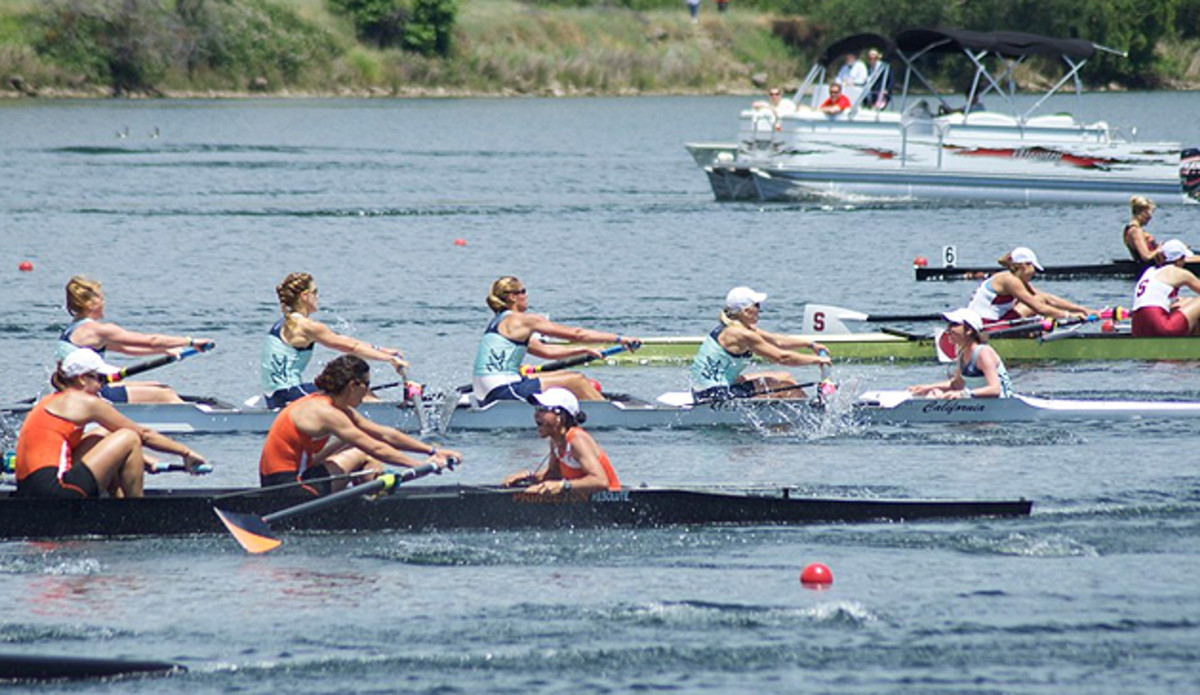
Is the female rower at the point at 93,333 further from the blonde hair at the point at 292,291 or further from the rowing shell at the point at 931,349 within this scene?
the rowing shell at the point at 931,349

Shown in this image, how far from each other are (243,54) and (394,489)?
7070 centimetres

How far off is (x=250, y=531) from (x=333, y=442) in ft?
3.25

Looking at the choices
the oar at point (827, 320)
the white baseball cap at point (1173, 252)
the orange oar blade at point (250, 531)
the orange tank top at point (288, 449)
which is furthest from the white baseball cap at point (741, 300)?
the white baseball cap at point (1173, 252)

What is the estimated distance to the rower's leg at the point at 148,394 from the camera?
1761 cm

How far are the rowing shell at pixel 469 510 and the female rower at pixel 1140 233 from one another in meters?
11.3

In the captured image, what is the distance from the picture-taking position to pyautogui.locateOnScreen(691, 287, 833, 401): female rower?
1734 cm

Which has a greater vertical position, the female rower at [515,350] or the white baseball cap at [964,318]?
the white baseball cap at [964,318]

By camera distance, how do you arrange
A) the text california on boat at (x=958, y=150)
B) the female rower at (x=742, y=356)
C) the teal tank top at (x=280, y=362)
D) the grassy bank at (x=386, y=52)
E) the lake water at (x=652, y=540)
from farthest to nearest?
the grassy bank at (x=386, y=52) → the text california on boat at (x=958, y=150) → the female rower at (x=742, y=356) → the teal tank top at (x=280, y=362) → the lake water at (x=652, y=540)

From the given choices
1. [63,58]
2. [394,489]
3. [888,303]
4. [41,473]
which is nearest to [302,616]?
[394,489]

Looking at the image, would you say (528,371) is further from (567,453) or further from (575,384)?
(567,453)

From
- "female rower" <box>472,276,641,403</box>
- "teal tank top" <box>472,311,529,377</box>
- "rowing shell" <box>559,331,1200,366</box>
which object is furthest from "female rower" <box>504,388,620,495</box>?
"rowing shell" <box>559,331,1200,366</box>

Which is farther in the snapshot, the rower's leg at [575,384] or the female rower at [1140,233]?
the female rower at [1140,233]

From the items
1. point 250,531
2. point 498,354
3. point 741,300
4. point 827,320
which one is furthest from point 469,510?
point 827,320

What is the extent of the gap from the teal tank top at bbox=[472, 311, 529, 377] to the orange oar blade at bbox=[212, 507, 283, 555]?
459 centimetres
